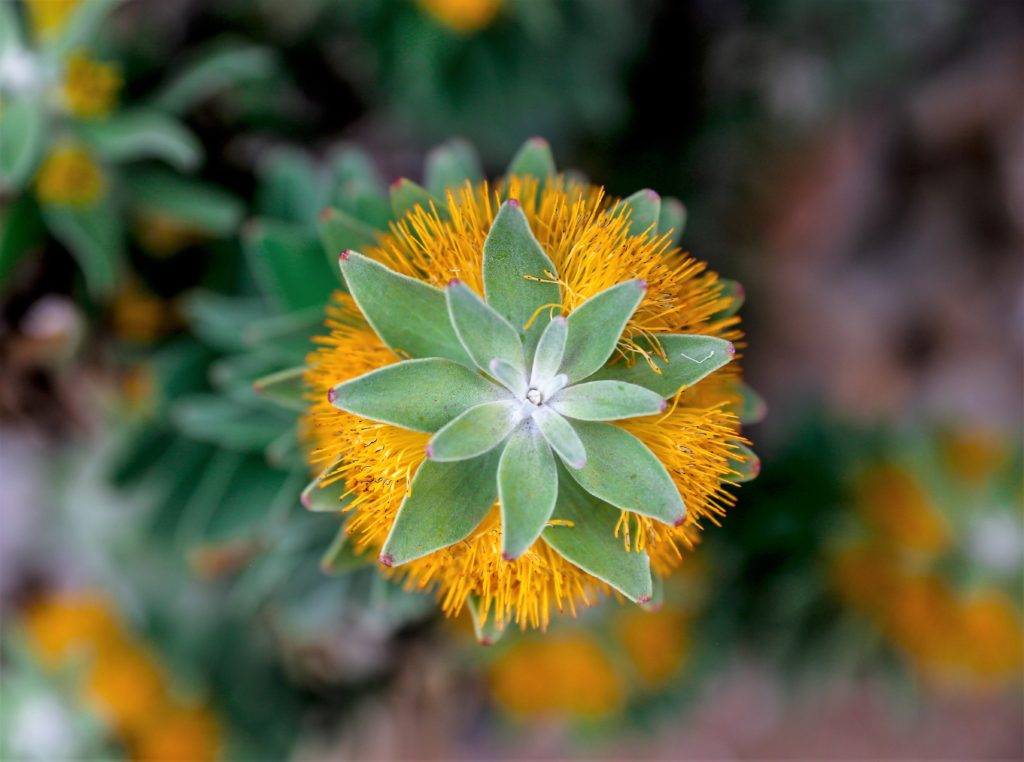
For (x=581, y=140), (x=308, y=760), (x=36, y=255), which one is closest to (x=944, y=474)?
(x=581, y=140)

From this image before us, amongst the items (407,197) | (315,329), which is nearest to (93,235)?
(315,329)

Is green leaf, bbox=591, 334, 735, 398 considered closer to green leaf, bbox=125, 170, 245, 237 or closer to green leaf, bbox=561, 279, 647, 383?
green leaf, bbox=561, 279, 647, 383

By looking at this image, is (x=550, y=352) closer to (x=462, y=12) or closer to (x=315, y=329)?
(x=315, y=329)

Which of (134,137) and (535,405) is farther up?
(134,137)

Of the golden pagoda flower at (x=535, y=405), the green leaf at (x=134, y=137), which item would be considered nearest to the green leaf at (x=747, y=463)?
the golden pagoda flower at (x=535, y=405)

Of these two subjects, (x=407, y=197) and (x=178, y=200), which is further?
(x=178, y=200)

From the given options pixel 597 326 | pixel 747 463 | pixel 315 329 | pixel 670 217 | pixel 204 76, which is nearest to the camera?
pixel 597 326

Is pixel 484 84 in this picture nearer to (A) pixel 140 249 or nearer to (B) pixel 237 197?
(B) pixel 237 197
